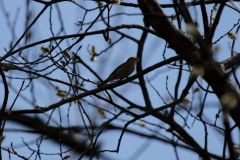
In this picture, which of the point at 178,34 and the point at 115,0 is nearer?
the point at 178,34

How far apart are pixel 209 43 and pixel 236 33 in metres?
1.09

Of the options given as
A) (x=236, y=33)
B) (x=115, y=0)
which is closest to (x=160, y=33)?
(x=115, y=0)

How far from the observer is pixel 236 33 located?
4523mm

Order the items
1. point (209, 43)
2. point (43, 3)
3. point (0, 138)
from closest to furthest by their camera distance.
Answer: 1. point (0, 138)
2. point (209, 43)
3. point (43, 3)

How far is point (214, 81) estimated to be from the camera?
12.3 ft

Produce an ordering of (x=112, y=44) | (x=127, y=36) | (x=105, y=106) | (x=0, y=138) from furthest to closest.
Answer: (x=127, y=36) < (x=112, y=44) < (x=105, y=106) < (x=0, y=138)

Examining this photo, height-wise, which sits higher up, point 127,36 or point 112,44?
point 127,36

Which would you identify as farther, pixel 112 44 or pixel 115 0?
pixel 112 44

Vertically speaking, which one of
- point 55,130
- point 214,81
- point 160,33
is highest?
point 160,33

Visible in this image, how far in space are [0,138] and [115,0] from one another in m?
2.01

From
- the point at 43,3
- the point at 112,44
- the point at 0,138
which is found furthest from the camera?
the point at 112,44

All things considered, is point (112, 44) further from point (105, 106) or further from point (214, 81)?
point (214, 81)

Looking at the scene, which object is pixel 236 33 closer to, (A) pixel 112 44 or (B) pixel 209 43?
(B) pixel 209 43

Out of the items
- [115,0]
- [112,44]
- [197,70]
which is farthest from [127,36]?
[197,70]
